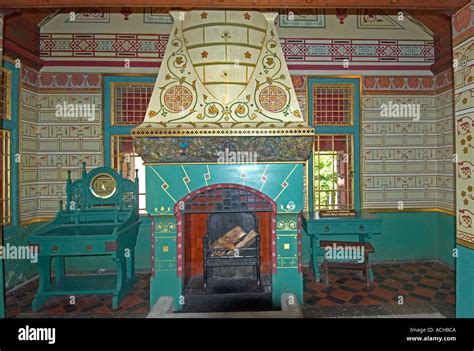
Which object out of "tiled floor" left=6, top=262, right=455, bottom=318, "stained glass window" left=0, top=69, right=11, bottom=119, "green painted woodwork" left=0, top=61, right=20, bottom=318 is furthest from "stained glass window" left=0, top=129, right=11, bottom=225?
"tiled floor" left=6, top=262, right=455, bottom=318

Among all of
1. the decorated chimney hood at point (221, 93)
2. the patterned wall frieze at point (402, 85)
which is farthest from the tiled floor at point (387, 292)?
the patterned wall frieze at point (402, 85)

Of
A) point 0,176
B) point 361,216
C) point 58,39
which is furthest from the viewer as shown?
point 58,39

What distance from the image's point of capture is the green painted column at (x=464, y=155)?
327 cm

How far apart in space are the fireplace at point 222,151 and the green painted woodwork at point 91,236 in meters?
0.65

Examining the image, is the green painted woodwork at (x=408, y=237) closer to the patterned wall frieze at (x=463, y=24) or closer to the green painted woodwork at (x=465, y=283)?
the green painted woodwork at (x=465, y=283)

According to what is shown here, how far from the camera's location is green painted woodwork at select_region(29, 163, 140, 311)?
3.95 metres

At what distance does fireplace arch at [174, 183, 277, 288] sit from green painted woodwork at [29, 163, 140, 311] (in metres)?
0.94

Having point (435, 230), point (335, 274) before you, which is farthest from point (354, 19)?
point (335, 274)

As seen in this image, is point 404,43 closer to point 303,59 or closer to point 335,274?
point 303,59

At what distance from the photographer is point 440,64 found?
5465 millimetres

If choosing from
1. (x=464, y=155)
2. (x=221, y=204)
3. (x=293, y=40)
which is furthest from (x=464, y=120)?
(x=293, y=40)

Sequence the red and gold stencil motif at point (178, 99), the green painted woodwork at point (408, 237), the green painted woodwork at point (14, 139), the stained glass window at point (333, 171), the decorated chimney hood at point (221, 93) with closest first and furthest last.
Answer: the decorated chimney hood at point (221, 93) → the red and gold stencil motif at point (178, 99) → the green painted woodwork at point (14, 139) → the green painted woodwork at point (408, 237) → the stained glass window at point (333, 171)

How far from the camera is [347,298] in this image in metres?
4.23
